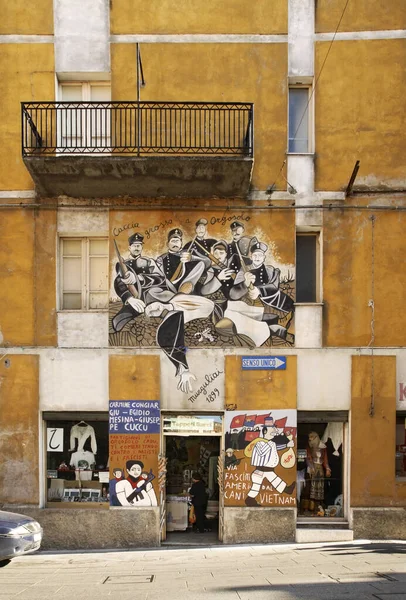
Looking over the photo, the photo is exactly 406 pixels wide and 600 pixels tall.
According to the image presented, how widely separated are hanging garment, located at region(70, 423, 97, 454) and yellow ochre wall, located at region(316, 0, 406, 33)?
32.0 ft

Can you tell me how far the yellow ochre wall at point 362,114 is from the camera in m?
12.0

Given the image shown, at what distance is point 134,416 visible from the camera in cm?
1174

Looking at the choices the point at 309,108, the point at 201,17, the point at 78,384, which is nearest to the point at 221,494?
the point at 78,384

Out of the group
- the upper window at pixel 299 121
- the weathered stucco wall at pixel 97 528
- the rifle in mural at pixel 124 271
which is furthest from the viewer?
the upper window at pixel 299 121

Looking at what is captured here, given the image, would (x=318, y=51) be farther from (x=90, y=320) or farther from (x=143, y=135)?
(x=90, y=320)

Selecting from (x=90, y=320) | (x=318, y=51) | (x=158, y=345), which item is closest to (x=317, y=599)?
(x=158, y=345)

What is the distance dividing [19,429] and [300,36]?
10149 mm

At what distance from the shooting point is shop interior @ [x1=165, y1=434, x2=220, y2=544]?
39.8ft

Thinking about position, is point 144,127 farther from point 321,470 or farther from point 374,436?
point 321,470

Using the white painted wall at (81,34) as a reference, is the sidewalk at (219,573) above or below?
below

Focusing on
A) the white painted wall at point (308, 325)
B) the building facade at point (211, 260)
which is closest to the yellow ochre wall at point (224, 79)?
the building facade at point (211, 260)

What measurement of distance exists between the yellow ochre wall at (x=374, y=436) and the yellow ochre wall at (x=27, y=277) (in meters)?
6.50

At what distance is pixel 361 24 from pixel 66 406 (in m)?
10.2

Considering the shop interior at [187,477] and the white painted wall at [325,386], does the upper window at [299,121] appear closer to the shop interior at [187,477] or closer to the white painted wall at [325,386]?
the white painted wall at [325,386]
